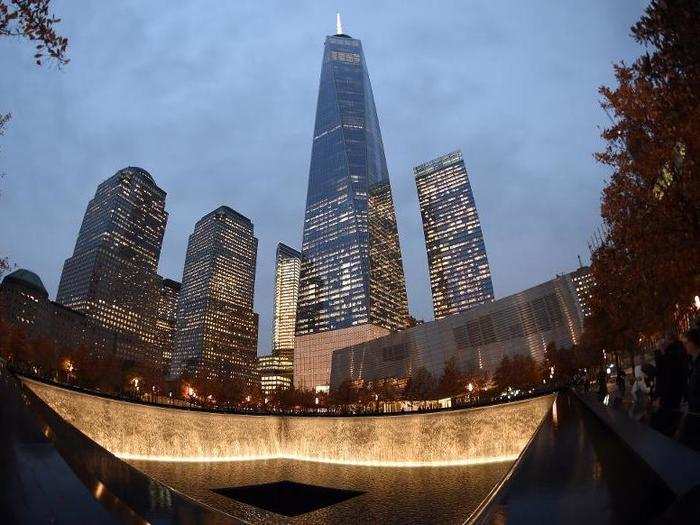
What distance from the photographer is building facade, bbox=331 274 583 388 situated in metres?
105

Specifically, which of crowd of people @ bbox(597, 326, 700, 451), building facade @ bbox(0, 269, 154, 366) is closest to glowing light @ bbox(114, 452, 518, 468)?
crowd of people @ bbox(597, 326, 700, 451)

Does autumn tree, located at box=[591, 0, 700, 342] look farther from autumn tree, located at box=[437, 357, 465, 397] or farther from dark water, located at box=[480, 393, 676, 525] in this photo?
autumn tree, located at box=[437, 357, 465, 397]

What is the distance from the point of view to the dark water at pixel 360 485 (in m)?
23.1

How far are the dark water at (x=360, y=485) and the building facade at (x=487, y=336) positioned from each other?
7948cm

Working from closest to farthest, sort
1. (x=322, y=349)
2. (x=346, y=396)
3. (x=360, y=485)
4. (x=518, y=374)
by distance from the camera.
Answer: (x=360, y=485)
(x=518, y=374)
(x=346, y=396)
(x=322, y=349)

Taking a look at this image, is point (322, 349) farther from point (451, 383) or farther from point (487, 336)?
point (451, 383)

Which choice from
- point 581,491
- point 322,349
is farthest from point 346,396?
point 581,491

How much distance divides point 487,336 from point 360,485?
9192 cm

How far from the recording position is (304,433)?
4478 cm

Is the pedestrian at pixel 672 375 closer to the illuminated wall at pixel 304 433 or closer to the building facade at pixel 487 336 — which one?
the illuminated wall at pixel 304 433

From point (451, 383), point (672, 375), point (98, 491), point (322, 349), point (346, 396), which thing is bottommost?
point (98, 491)

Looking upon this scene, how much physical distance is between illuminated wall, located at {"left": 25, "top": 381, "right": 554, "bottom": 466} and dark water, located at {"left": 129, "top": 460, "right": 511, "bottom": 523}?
188 cm

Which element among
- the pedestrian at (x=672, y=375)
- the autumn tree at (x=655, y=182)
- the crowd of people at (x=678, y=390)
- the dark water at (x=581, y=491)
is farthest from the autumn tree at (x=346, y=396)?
the dark water at (x=581, y=491)

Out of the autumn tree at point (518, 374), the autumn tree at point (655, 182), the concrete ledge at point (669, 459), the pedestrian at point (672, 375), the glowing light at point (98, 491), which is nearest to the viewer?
the concrete ledge at point (669, 459)
